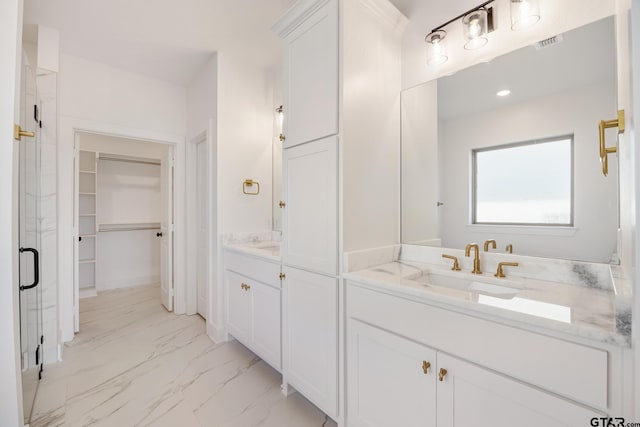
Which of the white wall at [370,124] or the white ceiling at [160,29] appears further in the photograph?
the white ceiling at [160,29]

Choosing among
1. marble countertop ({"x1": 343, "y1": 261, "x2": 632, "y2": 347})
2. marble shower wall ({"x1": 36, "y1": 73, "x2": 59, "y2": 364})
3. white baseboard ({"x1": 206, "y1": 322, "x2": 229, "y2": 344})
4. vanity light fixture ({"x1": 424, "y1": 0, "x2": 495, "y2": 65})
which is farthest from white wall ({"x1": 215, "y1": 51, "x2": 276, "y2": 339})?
vanity light fixture ({"x1": 424, "y1": 0, "x2": 495, "y2": 65})

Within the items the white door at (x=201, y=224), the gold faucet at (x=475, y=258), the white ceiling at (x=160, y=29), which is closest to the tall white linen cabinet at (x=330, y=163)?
the gold faucet at (x=475, y=258)

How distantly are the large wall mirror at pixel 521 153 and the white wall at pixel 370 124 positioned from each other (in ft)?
0.45

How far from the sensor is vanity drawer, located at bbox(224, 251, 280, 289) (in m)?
2.06

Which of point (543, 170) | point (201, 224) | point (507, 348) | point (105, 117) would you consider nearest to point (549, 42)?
point (543, 170)

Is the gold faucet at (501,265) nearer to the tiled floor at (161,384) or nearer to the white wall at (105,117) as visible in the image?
the tiled floor at (161,384)

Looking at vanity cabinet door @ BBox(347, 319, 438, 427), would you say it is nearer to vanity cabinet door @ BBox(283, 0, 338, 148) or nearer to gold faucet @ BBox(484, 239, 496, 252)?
gold faucet @ BBox(484, 239, 496, 252)

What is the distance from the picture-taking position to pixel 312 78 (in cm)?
175

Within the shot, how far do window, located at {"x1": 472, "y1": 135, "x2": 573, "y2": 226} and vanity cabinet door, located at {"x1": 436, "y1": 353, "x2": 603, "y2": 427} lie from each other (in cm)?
84

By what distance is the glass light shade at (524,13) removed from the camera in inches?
55.3

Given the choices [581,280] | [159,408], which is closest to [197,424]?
[159,408]

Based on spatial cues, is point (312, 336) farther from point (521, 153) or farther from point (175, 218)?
point (175, 218)

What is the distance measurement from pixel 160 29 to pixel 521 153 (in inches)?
118

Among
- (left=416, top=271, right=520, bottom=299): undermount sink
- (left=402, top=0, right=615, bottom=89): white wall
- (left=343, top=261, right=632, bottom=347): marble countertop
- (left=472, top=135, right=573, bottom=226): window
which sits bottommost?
(left=416, top=271, right=520, bottom=299): undermount sink
